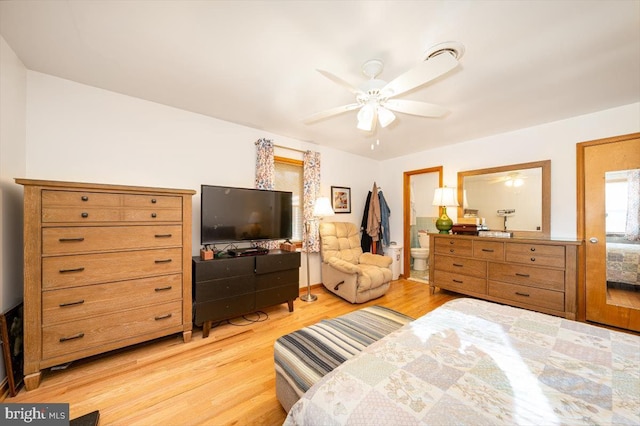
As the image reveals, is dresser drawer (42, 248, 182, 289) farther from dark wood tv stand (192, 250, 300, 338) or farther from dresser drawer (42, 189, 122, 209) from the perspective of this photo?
dresser drawer (42, 189, 122, 209)

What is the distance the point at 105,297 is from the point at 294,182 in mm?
2546

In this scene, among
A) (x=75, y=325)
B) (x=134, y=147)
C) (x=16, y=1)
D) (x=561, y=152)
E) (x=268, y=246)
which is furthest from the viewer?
(x=268, y=246)

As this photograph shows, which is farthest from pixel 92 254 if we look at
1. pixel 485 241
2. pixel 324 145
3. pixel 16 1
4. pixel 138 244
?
pixel 485 241

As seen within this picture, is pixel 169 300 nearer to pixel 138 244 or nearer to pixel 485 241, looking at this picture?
pixel 138 244

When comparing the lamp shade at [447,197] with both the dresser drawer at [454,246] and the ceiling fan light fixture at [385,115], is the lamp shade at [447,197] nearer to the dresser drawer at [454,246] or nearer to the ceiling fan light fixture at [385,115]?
the dresser drawer at [454,246]

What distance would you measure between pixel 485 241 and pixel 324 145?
2.75 m

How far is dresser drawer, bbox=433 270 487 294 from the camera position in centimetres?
308

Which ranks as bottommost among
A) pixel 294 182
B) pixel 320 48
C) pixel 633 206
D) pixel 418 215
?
pixel 418 215

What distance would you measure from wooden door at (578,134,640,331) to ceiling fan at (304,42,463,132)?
7.66ft

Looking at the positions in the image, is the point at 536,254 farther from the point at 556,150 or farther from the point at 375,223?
the point at 375,223

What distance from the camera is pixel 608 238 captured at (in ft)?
8.29

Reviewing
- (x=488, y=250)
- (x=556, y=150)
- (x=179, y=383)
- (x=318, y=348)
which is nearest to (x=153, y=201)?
(x=179, y=383)

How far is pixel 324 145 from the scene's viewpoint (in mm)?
3881

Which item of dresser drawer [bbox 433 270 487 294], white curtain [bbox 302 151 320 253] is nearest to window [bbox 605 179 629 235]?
dresser drawer [bbox 433 270 487 294]
